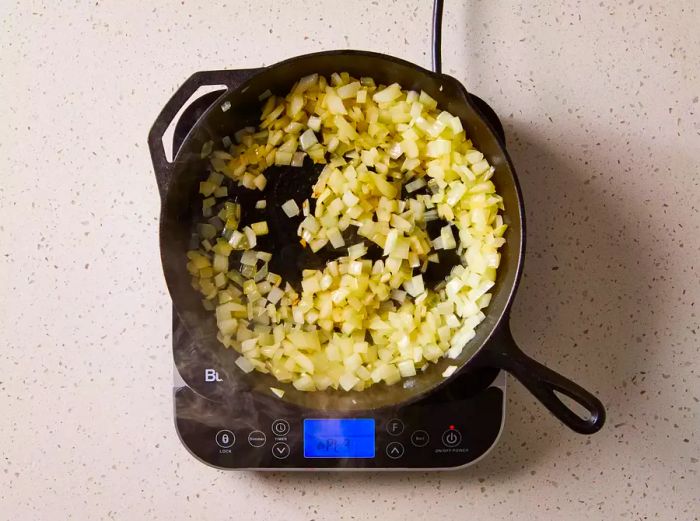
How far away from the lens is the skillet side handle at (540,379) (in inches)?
32.7

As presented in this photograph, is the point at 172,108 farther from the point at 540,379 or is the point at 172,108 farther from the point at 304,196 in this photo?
the point at 540,379

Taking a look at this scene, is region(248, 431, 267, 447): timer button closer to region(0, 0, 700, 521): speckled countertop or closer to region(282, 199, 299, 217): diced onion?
region(0, 0, 700, 521): speckled countertop

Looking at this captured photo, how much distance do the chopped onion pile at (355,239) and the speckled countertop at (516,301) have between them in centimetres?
9

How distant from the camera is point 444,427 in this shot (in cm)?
93

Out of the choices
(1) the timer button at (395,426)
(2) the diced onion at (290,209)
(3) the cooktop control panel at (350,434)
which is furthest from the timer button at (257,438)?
(2) the diced onion at (290,209)

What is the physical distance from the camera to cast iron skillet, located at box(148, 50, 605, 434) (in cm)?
84

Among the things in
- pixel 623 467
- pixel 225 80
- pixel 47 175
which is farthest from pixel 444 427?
pixel 47 175

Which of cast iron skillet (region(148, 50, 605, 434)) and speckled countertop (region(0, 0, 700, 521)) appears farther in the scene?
speckled countertop (region(0, 0, 700, 521))

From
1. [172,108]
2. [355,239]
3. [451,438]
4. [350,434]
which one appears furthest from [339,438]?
[172,108]

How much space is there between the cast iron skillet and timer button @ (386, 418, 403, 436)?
0.04 metres

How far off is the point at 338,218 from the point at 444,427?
289 millimetres

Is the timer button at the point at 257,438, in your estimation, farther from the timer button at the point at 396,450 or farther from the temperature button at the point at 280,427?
the timer button at the point at 396,450

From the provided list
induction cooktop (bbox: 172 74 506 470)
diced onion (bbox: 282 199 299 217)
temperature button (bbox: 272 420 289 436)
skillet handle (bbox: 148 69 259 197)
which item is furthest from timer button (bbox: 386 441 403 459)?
skillet handle (bbox: 148 69 259 197)

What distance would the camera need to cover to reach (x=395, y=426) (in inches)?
36.6
